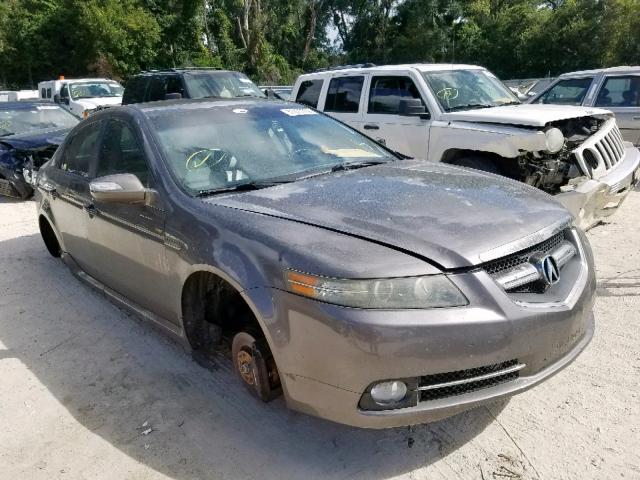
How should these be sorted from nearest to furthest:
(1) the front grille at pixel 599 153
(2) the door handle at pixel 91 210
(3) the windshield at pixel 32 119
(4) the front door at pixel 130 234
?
(4) the front door at pixel 130 234 < (2) the door handle at pixel 91 210 < (1) the front grille at pixel 599 153 < (3) the windshield at pixel 32 119

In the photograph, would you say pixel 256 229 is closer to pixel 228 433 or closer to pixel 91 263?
pixel 228 433

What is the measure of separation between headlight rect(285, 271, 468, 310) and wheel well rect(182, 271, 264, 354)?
2.67 ft

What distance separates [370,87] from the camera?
7430 mm

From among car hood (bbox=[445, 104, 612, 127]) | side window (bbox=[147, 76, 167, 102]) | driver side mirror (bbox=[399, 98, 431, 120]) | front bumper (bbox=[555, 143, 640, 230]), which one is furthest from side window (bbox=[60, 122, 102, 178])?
side window (bbox=[147, 76, 167, 102])

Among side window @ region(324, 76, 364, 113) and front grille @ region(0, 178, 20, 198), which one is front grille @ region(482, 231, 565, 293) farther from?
front grille @ region(0, 178, 20, 198)

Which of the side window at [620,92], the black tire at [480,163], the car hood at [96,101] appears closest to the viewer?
the black tire at [480,163]

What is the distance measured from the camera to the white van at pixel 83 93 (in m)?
16.2

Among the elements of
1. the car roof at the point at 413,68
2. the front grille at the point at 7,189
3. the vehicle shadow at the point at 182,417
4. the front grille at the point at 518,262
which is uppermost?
the car roof at the point at 413,68

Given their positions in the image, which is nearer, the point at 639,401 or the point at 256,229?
the point at 256,229

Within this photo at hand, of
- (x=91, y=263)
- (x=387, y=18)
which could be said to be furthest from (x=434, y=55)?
(x=91, y=263)

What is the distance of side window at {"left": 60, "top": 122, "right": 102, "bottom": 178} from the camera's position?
4162mm

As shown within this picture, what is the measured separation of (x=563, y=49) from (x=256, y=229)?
28.0 meters

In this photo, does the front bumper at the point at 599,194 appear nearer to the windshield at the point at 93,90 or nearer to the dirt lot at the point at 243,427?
the dirt lot at the point at 243,427

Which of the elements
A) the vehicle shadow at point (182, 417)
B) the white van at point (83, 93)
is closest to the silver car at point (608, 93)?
the vehicle shadow at point (182, 417)
